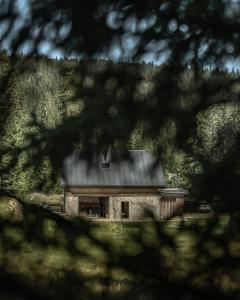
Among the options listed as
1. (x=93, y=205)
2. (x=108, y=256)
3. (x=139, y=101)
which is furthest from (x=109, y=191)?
(x=139, y=101)

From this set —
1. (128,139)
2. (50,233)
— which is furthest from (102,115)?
(50,233)

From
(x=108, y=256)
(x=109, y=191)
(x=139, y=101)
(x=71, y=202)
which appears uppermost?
(x=109, y=191)

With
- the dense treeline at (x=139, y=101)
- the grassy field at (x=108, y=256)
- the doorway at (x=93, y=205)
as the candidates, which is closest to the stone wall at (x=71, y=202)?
the doorway at (x=93, y=205)

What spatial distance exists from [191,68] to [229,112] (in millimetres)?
386

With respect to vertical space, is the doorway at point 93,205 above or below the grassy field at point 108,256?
above

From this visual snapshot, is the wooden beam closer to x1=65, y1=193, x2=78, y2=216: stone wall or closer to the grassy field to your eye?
x1=65, y1=193, x2=78, y2=216: stone wall

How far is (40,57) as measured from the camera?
3.53 metres

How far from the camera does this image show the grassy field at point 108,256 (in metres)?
4.00

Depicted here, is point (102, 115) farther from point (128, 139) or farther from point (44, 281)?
point (44, 281)

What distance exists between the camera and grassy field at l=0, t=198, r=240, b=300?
157 inches

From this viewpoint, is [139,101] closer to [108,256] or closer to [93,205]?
[108,256]

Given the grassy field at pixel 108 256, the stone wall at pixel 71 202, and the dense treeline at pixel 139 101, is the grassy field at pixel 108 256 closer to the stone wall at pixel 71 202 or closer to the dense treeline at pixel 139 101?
the dense treeline at pixel 139 101

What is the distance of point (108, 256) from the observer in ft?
14.0

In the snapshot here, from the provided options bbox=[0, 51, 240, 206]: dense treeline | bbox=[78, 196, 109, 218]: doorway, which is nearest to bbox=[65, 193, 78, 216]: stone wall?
bbox=[78, 196, 109, 218]: doorway
